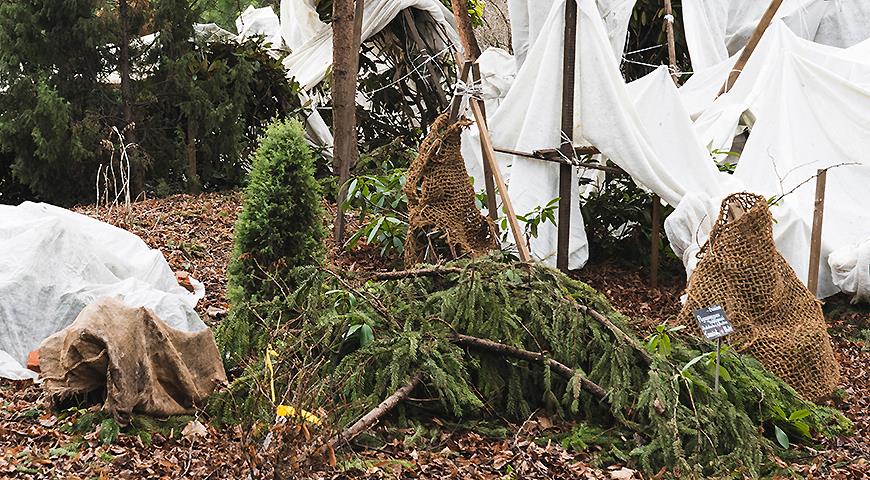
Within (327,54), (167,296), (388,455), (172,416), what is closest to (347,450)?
(388,455)

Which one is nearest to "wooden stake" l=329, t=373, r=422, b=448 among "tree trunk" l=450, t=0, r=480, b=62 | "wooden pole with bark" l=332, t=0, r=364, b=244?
"wooden pole with bark" l=332, t=0, r=364, b=244

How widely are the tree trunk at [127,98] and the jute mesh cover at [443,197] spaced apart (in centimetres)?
399

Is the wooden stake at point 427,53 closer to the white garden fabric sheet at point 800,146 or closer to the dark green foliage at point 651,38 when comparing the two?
the dark green foliage at point 651,38

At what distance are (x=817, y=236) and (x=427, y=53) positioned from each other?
5430mm

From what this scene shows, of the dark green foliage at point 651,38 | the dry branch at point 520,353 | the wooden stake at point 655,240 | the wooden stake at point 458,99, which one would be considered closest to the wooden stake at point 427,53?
the dark green foliage at point 651,38

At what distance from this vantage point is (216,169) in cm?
984

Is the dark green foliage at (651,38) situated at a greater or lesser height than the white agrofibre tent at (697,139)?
greater

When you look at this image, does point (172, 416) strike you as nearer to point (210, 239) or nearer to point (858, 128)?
point (210, 239)

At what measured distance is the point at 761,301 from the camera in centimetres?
495

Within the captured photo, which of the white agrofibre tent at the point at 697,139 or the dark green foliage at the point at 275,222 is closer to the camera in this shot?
the dark green foliage at the point at 275,222

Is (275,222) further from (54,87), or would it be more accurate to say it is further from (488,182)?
(54,87)

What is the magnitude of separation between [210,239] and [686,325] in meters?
3.81

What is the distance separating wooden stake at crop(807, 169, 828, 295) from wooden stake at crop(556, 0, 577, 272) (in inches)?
55.3

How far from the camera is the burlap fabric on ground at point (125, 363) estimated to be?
406cm
